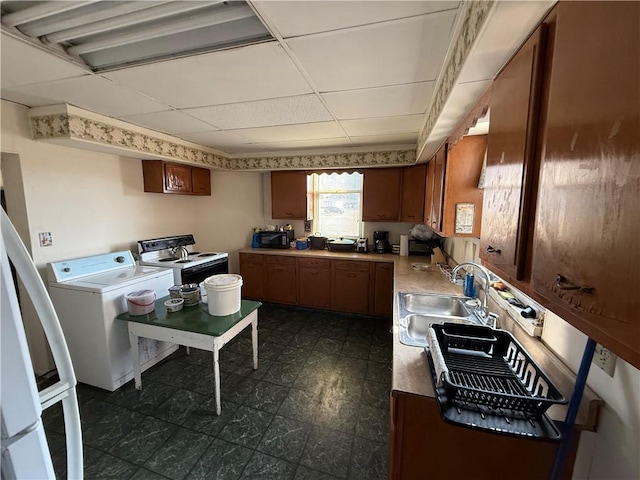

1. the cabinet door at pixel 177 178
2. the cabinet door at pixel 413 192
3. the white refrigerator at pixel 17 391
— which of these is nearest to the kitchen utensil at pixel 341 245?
the cabinet door at pixel 413 192

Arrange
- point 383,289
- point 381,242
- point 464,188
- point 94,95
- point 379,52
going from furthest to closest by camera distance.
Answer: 1. point 381,242
2. point 383,289
3. point 464,188
4. point 94,95
5. point 379,52

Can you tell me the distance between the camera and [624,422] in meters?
0.79

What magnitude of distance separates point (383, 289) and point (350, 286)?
0.45m

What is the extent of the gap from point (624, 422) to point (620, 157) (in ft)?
2.81

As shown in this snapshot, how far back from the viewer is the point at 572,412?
2.76ft

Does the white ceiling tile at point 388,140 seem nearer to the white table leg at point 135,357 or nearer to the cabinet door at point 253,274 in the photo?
the cabinet door at point 253,274

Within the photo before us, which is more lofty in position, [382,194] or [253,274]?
[382,194]

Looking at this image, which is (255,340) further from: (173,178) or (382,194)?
(382,194)

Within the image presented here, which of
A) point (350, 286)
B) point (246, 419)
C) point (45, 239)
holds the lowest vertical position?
point (246, 419)

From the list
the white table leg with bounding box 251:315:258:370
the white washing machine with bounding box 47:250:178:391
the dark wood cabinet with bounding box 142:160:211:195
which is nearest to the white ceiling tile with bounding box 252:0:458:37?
the white table leg with bounding box 251:315:258:370

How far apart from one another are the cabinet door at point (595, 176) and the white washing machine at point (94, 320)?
9.23 ft

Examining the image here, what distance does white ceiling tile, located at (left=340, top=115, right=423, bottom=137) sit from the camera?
240cm

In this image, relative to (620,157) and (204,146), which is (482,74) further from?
(204,146)

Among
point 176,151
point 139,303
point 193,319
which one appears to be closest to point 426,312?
point 193,319
